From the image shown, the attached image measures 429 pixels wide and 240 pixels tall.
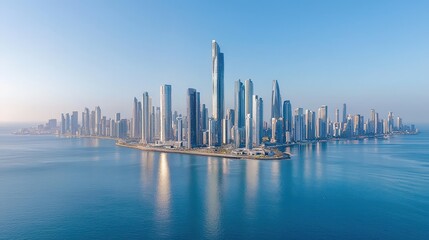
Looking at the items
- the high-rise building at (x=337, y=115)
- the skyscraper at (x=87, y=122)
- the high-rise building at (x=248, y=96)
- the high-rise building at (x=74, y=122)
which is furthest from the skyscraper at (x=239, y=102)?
the high-rise building at (x=74, y=122)

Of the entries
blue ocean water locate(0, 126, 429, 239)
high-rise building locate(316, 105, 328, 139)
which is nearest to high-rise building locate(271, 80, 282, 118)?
high-rise building locate(316, 105, 328, 139)

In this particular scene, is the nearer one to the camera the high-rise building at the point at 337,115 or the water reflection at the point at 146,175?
the water reflection at the point at 146,175

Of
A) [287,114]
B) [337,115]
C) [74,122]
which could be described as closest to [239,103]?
[287,114]

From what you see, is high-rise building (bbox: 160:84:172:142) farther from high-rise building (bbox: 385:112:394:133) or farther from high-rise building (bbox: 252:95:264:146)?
high-rise building (bbox: 385:112:394:133)

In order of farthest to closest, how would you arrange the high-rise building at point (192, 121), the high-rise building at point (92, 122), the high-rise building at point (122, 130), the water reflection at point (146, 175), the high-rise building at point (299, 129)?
the high-rise building at point (92, 122) → the high-rise building at point (122, 130) → the high-rise building at point (299, 129) → the high-rise building at point (192, 121) → the water reflection at point (146, 175)

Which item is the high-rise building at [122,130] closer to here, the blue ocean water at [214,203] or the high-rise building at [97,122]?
the high-rise building at [97,122]

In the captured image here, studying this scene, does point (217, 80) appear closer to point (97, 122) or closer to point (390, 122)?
point (97, 122)

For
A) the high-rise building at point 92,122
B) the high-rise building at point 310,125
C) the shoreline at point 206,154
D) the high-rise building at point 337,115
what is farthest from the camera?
the high-rise building at point 337,115

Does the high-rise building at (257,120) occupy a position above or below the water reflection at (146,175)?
above
